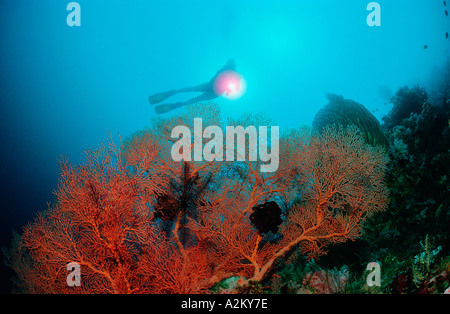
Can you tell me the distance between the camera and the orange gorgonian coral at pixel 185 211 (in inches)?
135

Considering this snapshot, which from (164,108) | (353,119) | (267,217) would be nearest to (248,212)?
(267,217)

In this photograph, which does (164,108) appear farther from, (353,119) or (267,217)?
(267,217)

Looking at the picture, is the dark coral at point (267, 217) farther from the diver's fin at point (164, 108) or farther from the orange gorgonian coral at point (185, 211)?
the diver's fin at point (164, 108)

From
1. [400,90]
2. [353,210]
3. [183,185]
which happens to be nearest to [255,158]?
[183,185]

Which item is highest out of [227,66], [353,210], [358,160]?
[227,66]

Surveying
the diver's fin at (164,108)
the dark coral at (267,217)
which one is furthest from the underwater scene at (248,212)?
the diver's fin at (164,108)

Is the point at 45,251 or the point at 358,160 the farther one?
the point at 358,160

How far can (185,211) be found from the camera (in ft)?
15.5

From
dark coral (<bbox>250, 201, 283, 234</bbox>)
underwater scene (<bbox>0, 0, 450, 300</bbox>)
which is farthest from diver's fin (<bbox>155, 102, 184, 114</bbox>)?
dark coral (<bbox>250, 201, 283, 234</bbox>)

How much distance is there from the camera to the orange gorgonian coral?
3439 millimetres

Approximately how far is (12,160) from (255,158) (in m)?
61.6

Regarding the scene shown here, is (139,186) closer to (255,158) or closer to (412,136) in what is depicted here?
(255,158)

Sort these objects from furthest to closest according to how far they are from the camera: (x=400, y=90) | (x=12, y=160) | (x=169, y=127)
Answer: (x=12, y=160) → (x=400, y=90) → (x=169, y=127)
